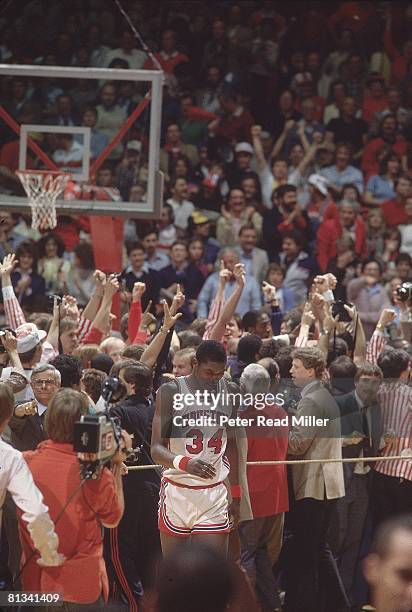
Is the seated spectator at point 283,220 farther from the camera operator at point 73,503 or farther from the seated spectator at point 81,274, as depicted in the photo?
the camera operator at point 73,503

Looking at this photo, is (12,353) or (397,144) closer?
(12,353)

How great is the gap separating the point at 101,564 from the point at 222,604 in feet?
8.85

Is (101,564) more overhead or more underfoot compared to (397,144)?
more underfoot

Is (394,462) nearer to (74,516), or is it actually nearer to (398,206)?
(74,516)

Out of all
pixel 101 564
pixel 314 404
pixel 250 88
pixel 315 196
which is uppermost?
pixel 250 88

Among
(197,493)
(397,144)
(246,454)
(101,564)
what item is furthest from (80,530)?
(397,144)

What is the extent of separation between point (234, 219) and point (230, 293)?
1.90 metres

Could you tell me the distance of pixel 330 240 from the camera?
645 inches

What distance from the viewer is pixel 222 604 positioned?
3.61 meters

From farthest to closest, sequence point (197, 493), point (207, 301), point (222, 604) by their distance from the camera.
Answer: point (207, 301)
point (197, 493)
point (222, 604)

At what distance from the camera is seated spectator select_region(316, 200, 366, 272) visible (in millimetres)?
16312

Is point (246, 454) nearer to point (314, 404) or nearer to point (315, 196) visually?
point (314, 404)

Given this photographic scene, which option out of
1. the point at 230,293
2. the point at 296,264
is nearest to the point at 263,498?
the point at 230,293

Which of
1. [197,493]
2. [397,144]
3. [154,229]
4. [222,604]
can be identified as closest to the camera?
[222,604]
